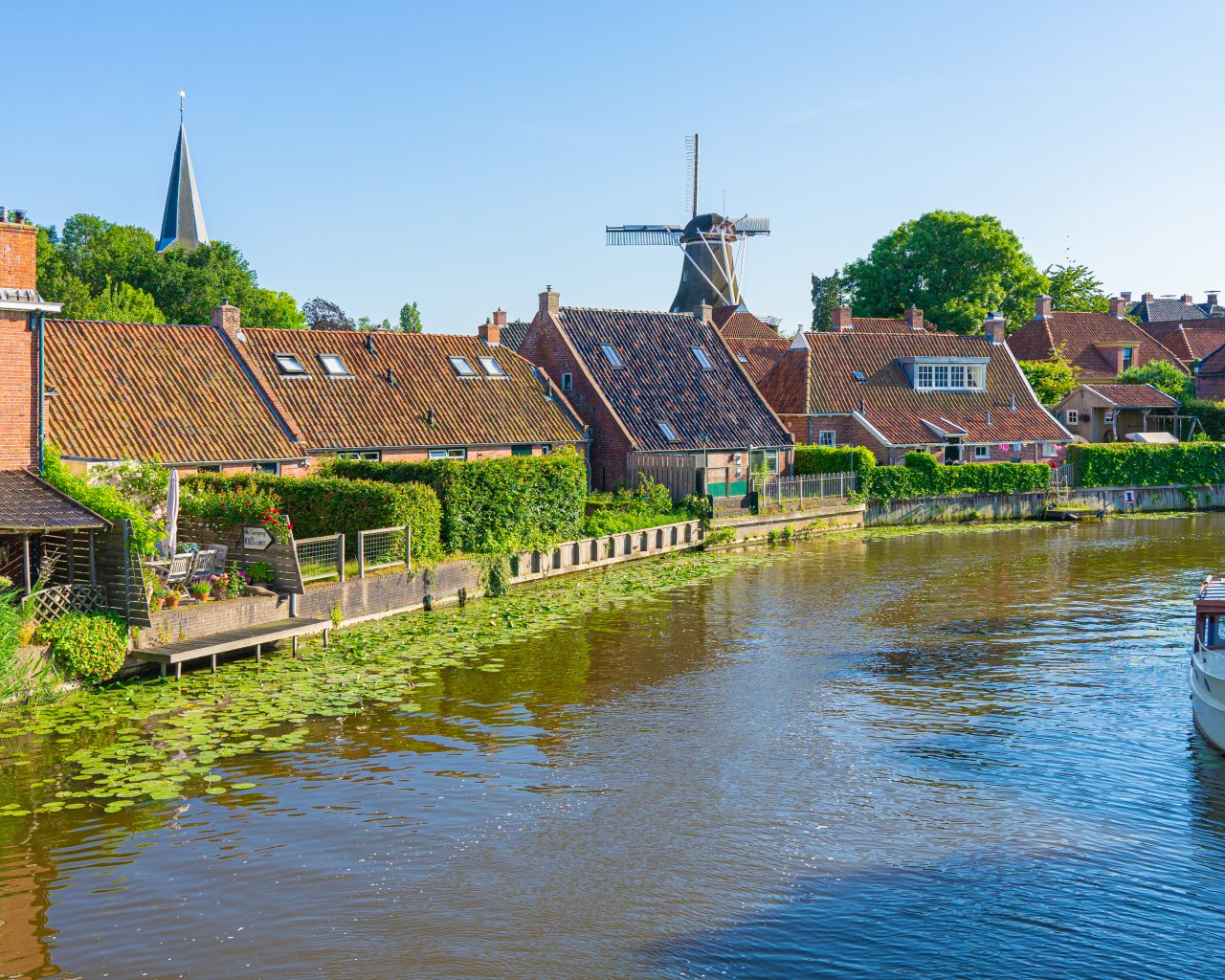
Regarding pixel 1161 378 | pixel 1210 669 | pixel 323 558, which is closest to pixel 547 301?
pixel 323 558

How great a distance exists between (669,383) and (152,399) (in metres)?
24.8

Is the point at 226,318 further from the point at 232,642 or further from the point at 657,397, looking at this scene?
the point at 232,642

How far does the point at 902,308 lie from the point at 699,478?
47.9m

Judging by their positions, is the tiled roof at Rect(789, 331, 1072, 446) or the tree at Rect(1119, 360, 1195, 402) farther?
the tree at Rect(1119, 360, 1195, 402)

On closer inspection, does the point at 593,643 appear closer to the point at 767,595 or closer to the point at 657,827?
the point at 767,595

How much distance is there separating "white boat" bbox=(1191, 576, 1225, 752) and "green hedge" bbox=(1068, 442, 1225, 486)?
42633 mm

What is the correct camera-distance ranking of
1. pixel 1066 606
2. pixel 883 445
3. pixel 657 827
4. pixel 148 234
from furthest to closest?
pixel 148 234
pixel 883 445
pixel 1066 606
pixel 657 827

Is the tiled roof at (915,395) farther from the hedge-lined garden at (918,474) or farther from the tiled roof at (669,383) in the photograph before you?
the tiled roof at (669,383)

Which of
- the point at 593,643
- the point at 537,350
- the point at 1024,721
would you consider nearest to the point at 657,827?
the point at 1024,721

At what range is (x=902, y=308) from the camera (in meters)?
90.0

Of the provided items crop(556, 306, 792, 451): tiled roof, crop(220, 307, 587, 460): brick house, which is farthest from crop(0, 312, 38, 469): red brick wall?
crop(556, 306, 792, 451): tiled roof

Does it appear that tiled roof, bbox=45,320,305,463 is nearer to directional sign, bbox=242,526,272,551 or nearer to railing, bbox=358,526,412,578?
railing, bbox=358,526,412,578

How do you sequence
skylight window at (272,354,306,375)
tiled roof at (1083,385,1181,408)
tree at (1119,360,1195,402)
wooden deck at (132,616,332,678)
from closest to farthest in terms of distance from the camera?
wooden deck at (132,616,332,678) < skylight window at (272,354,306,375) < tiled roof at (1083,385,1181,408) < tree at (1119,360,1195,402)

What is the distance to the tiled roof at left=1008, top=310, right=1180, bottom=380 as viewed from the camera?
87.9 meters
